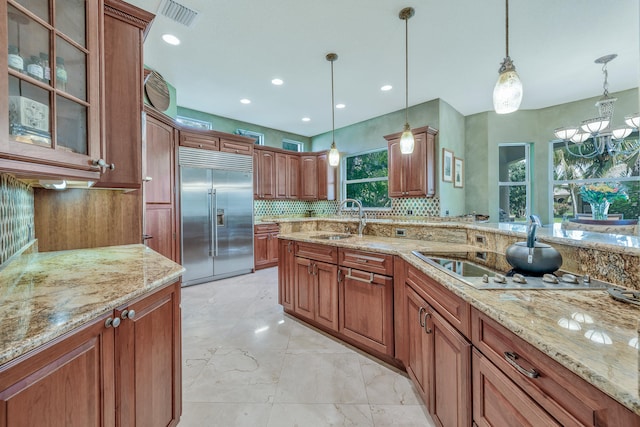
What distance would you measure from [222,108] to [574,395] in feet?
17.6

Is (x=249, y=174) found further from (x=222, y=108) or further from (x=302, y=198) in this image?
(x=302, y=198)

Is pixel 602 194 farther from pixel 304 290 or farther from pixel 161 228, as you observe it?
pixel 161 228

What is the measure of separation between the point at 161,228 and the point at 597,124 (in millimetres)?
5713

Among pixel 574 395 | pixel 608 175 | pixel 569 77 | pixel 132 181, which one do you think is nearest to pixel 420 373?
pixel 574 395

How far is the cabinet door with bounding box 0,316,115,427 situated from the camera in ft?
2.11

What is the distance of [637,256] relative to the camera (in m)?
1.06

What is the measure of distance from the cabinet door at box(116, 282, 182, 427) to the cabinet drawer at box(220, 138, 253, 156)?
3.48m

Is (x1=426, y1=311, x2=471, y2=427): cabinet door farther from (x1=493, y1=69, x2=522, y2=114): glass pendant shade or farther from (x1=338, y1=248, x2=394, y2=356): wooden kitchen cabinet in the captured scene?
(x1=493, y1=69, x2=522, y2=114): glass pendant shade

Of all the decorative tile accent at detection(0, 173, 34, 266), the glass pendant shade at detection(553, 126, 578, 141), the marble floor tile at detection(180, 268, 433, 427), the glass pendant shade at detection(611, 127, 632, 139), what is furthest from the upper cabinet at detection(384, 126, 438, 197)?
the decorative tile accent at detection(0, 173, 34, 266)

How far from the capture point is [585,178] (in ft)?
15.6

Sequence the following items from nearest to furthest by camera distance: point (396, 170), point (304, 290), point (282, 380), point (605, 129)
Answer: point (282, 380) → point (304, 290) → point (605, 129) → point (396, 170)

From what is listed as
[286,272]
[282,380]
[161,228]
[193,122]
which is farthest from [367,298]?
[193,122]

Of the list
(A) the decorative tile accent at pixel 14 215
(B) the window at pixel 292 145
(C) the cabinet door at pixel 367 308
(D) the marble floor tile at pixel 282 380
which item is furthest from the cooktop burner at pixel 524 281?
(B) the window at pixel 292 145

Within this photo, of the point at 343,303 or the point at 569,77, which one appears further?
the point at 569,77
